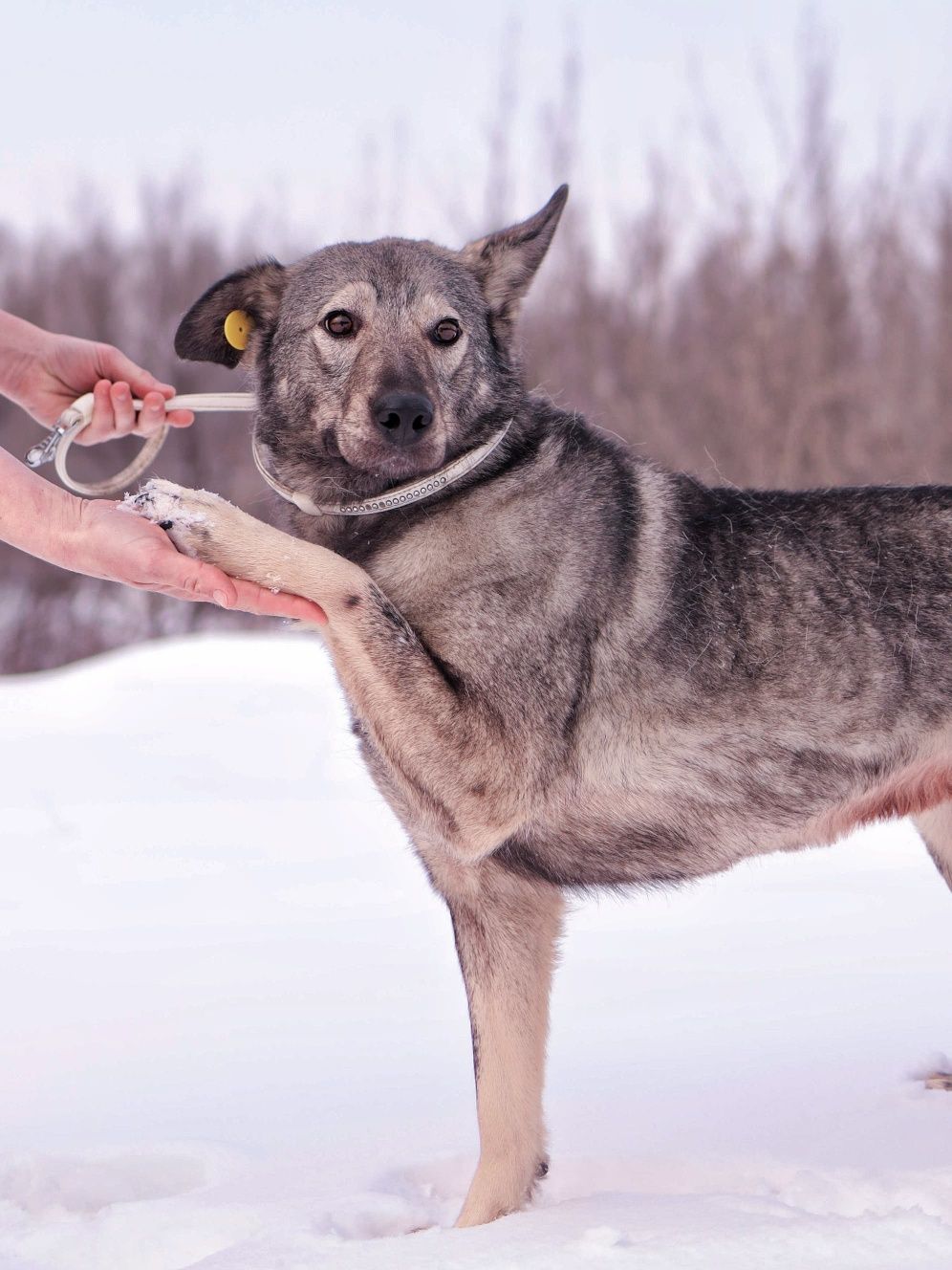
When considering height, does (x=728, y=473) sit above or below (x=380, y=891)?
below

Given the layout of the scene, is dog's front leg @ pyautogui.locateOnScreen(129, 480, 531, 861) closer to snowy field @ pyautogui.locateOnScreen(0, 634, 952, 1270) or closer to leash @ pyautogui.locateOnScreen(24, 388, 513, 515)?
leash @ pyautogui.locateOnScreen(24, 388, 513, 515)

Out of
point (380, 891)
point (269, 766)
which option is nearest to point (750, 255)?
point (269, 766)

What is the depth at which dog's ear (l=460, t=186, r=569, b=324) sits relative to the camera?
3.31m

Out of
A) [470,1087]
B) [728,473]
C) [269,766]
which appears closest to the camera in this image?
[470,1087]

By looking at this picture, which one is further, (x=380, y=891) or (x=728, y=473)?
(x=728, y=473)

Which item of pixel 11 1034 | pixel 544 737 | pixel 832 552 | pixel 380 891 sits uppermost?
pixel 832 552

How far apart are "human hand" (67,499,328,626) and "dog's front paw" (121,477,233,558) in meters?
0.02

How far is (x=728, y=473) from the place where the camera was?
45.3 feet

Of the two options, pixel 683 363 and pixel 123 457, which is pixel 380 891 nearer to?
pixel 683 363

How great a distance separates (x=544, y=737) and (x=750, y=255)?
1263cm

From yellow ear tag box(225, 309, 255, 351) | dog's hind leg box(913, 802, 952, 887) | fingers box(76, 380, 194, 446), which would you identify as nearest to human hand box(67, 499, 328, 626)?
yellow ear tag box(225, 309, 255, 351)

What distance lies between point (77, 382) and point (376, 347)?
145cm

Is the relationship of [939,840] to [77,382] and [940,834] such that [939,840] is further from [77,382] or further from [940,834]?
[77,382]

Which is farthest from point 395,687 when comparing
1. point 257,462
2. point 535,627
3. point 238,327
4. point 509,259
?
point 509,259
